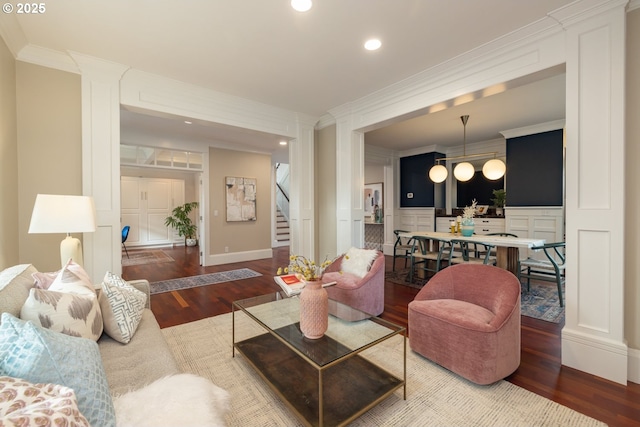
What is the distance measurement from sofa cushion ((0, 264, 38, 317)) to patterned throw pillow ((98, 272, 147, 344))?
360 millimetres

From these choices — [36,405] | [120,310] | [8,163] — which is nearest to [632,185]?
[36,405]

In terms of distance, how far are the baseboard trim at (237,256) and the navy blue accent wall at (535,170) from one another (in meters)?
5.29

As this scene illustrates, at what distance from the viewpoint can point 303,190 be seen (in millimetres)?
4566

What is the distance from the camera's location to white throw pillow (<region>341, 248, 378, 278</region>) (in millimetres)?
3051

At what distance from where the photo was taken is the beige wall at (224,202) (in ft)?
19.7

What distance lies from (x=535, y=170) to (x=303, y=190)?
4283 mm

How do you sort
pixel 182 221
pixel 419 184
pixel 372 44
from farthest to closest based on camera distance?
1. pixel 182 221
2. pixel 419 184
3. pixel 372 44

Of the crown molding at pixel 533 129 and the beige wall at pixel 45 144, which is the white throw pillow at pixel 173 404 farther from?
the crown molding at pixel 533 129

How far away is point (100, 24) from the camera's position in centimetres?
232

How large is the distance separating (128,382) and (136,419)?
357mm

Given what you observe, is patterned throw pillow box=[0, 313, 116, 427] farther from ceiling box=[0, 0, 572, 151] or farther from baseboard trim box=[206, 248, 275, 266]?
baseboard trim box=[206, 248, 275, 266]

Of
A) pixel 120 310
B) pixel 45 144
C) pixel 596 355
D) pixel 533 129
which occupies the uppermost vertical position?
pixel 533 129

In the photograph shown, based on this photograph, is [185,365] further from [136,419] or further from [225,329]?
[136,419]

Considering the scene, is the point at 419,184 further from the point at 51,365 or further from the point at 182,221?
the point at 51,365
